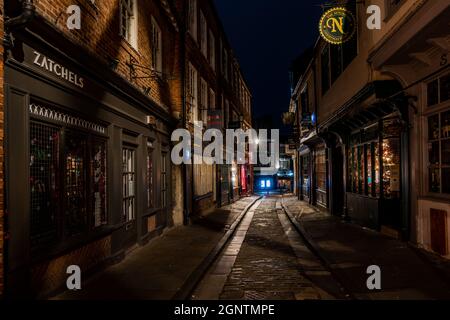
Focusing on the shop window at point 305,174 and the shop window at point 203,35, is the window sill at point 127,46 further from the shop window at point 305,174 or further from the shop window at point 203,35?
the shop window at point 305,174

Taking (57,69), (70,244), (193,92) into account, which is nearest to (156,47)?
(193,92)

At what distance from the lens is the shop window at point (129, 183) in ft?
32.2

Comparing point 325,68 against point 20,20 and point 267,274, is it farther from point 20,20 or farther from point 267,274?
point 20,20

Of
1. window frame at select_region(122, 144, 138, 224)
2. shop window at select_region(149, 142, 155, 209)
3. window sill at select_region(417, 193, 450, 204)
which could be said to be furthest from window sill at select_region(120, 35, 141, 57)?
window sill at select_region(417, 193, 450, 204)

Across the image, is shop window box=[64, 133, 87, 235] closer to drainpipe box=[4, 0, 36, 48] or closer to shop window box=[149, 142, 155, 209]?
drainpipe box=[4, 0, 36, 48]

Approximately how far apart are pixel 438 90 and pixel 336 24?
4.87 m

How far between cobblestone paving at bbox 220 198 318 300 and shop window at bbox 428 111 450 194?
362 centimetres

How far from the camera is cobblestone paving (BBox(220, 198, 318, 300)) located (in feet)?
22.1

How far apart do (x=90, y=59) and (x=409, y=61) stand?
7054mm

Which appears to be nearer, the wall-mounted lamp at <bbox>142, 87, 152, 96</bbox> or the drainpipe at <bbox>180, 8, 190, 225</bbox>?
the wall-mounted lamp at <bbox>142, 87, 152, 96</bbox>

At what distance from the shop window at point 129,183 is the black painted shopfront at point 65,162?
0.08 feet
